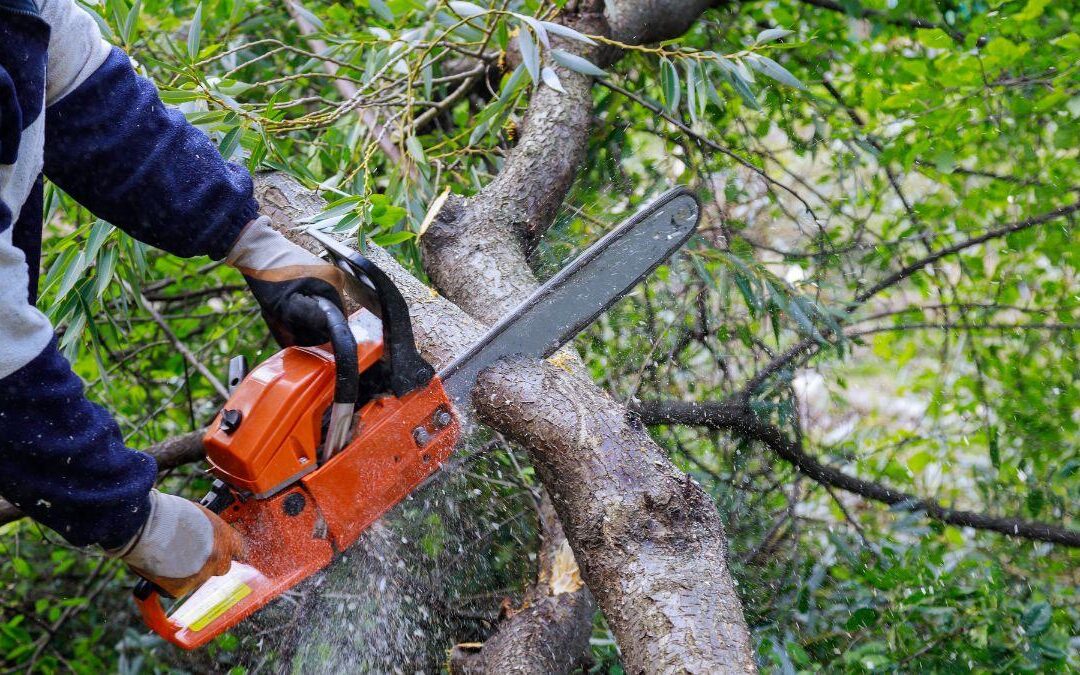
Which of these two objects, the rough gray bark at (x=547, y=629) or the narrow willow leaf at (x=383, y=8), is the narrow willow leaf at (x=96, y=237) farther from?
the rough gray bark at (x=547, y=629)

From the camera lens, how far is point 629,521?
67.3 inches

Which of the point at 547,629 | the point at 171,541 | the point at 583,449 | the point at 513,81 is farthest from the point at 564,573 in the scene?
the point at 513,81

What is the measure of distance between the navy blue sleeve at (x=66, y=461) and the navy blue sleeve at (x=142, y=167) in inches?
18.7

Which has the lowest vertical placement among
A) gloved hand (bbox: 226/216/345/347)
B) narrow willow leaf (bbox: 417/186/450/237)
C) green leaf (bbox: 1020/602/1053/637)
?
green leaf (bbox: 1020/602/1053/637)

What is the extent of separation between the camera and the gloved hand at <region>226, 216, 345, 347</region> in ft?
6.30

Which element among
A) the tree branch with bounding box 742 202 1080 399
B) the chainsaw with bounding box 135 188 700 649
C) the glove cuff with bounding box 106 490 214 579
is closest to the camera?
the glove cuff with bounding box 106 490 214 579

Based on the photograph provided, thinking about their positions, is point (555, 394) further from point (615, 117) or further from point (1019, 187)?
point (1019, 187)

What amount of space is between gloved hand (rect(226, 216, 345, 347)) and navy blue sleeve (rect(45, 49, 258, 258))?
0.14 ft

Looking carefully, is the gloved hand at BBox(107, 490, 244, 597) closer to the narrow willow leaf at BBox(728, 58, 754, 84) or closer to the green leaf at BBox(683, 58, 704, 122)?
the green leaf at BBox(683, 58, 704, 122)

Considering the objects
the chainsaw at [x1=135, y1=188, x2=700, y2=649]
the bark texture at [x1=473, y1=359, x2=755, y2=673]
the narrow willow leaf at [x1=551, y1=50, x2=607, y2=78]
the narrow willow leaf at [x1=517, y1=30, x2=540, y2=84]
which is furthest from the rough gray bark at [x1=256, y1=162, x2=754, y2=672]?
the narrow willow leaf at [x1=551, y1=50, x2=607, y2=78]

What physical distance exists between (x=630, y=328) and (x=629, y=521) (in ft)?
4.36

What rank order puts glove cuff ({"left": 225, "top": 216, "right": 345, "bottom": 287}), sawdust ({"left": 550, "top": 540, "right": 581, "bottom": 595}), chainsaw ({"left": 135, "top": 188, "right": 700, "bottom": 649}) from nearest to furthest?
chainsaw ({"left": 135, "top": 188, "right": 700, "bottom": 649}), glove cuff ({"left": 225, "top": 216, "right": 345, "bottom": 287}), sawdust ({"left": 550, "top": 540, "right": 581, "bottom": 595})

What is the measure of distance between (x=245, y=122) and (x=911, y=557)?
85.3 inches

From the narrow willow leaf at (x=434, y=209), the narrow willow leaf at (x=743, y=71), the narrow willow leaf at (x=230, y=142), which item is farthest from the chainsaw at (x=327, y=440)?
the narrow willow leaf at (x=743, y=71)
